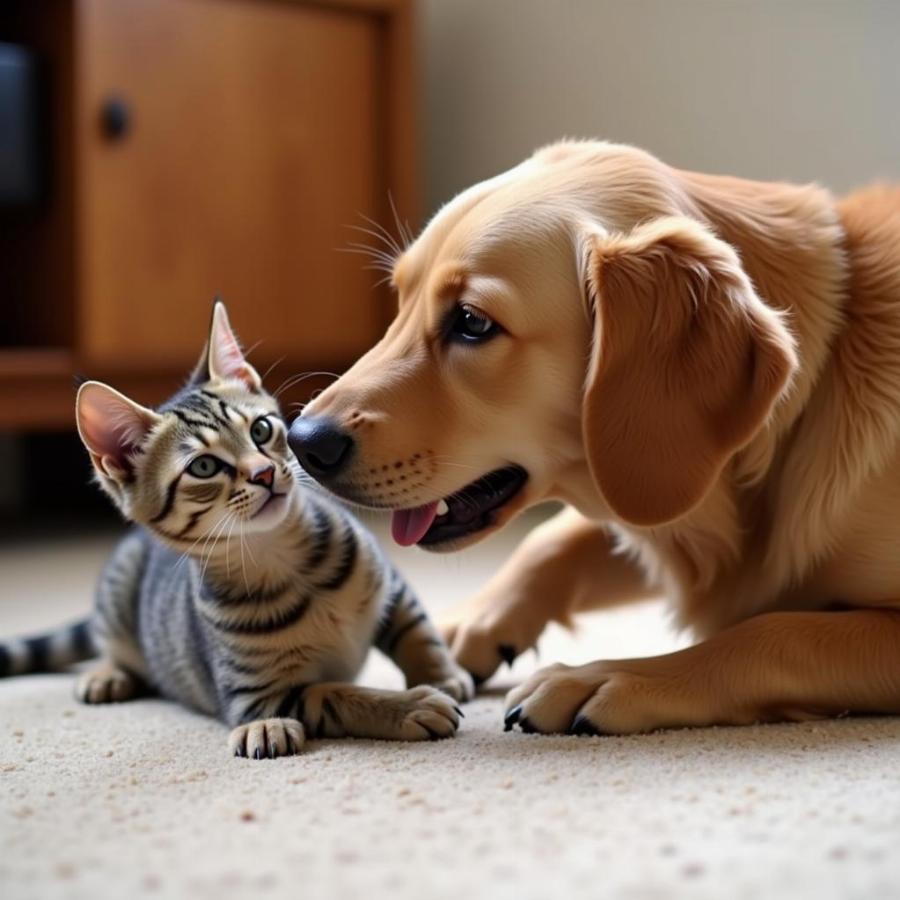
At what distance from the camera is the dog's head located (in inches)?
57.1

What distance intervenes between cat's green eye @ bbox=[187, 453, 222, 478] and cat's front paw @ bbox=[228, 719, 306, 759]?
30cm

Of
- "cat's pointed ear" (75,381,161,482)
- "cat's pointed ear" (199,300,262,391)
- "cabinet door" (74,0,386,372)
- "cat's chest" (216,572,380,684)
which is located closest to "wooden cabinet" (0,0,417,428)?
"cabinet door" (74,0,386,372)

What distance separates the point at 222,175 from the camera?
12.4 ft

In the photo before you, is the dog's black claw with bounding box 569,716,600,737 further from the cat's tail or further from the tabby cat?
the cat's tail

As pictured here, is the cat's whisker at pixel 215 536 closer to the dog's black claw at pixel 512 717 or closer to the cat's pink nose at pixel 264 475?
the cat's pink nose at pixel 264 475

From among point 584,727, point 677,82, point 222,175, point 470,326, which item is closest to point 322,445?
point 470,326

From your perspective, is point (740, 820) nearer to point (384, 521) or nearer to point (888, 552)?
point (888, 552)

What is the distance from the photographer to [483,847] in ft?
3.52

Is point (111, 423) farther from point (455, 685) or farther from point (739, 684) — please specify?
point (739, 684)

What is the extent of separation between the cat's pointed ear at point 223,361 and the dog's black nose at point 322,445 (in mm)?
259

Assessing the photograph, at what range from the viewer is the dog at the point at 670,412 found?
1.45 m

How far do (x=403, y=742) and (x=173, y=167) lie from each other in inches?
101

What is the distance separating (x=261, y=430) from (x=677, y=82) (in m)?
2.02

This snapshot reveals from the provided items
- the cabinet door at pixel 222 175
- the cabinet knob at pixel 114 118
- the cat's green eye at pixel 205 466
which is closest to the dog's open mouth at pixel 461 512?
the cat's green eye at pixel 205 466
